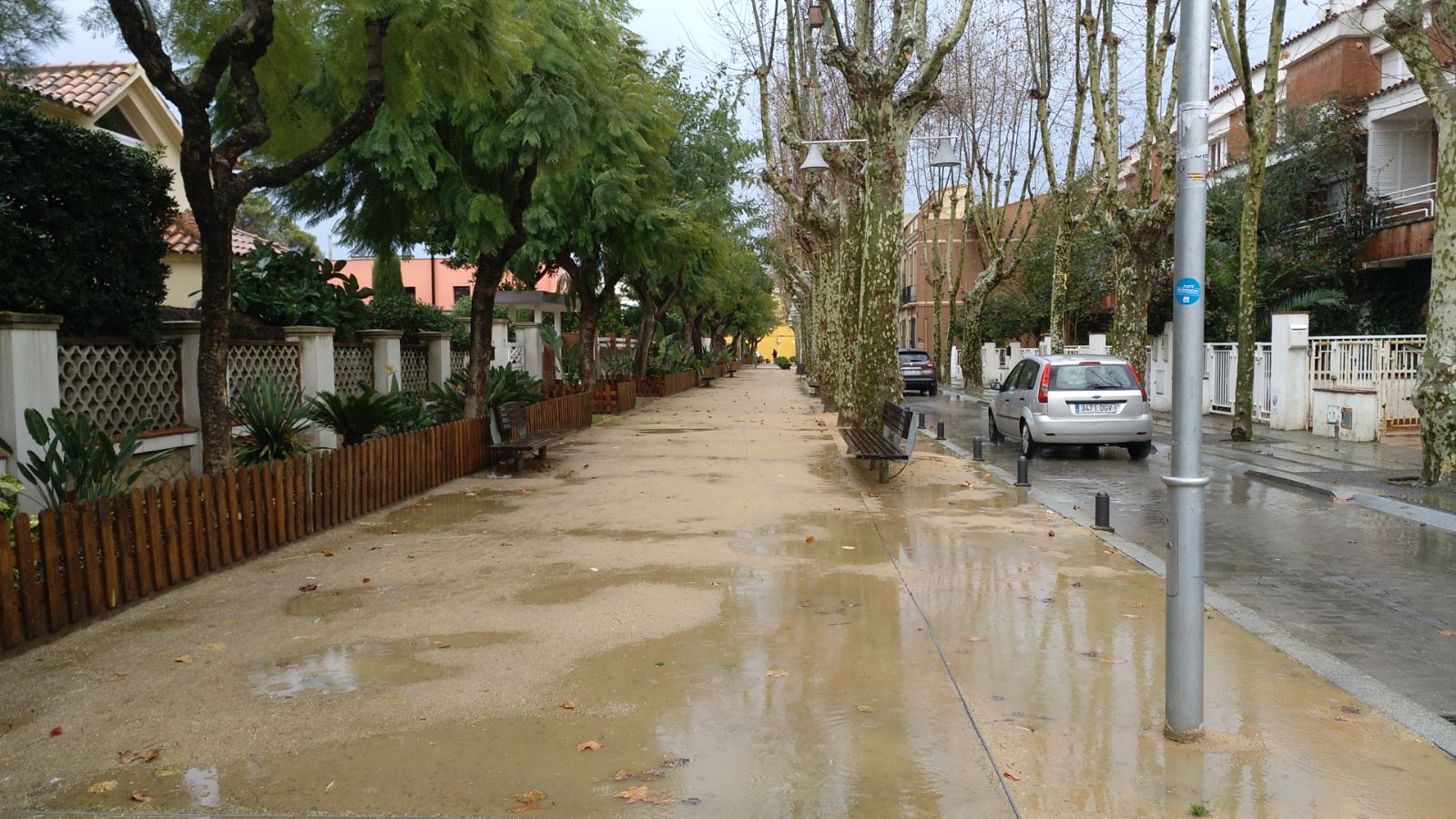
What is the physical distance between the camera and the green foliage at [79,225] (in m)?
8.77

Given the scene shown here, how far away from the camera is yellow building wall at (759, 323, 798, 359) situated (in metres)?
159

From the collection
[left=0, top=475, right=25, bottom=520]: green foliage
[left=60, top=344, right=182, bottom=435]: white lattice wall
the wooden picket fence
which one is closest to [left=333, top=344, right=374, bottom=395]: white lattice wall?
[left=60, top=344, right=182, bottom=435]: white lattice wall

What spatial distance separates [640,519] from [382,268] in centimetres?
1240

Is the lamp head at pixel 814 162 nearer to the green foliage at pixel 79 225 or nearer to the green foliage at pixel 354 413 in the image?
the green foliage at pixel 354 413

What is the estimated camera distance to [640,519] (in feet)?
33.9

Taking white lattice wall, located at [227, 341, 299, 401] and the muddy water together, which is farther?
white lattice wall, located at [227, 341, 299, 401]

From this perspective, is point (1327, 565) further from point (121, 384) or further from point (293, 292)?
point (293, 292)

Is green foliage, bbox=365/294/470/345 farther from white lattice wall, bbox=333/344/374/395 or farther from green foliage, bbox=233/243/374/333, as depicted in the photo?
green foliage, bbox=233/243/374/333

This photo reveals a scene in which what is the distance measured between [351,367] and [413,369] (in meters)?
2.65

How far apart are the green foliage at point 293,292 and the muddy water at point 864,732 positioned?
7830 millimetres

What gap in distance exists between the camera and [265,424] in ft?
34.8

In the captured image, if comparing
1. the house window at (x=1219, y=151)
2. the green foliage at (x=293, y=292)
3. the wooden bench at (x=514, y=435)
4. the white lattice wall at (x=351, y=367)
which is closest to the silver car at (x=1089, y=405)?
the wooden bench at (x=514, y=435)

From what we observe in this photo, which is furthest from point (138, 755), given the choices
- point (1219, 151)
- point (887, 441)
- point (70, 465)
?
point (1219, 151)

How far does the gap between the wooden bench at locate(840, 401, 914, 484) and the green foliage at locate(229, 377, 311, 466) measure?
6.29 metres
